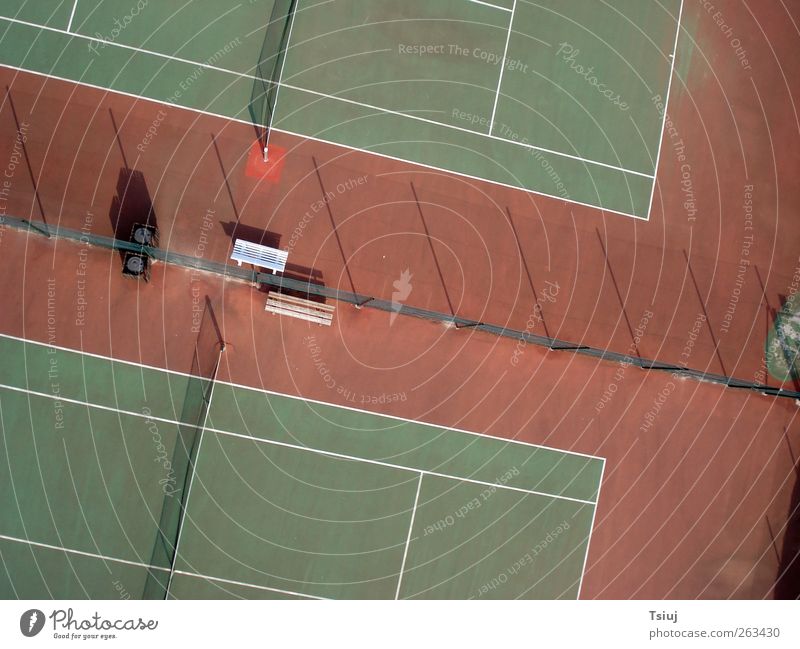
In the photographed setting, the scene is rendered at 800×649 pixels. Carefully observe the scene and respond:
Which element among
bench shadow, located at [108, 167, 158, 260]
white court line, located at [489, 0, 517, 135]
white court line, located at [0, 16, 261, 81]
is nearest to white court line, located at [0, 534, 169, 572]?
bench shadow, located at [108, 167, 158, 260]

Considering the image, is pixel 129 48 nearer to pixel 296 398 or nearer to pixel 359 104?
pixel 359 104

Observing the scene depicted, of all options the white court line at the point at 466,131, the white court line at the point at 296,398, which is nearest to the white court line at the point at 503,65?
the white court line at the point at 466,131

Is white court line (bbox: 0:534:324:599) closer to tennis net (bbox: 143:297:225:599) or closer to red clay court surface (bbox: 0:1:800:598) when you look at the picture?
tennis net (bbox: 143:297:225:599)

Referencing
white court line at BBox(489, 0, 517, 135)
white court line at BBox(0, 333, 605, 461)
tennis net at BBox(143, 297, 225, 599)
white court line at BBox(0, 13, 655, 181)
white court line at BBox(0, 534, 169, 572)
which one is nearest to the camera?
white court line at BBox(0, 534, 169, 572)

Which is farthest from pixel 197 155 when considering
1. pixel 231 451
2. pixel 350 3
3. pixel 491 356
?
pixel 491 356
